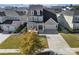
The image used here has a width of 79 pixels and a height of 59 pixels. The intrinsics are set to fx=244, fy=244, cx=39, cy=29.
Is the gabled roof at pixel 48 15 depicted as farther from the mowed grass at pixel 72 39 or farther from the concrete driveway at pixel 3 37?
the concrete driveway at pixel 3 37

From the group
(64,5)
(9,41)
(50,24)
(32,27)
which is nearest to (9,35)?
(9,41)

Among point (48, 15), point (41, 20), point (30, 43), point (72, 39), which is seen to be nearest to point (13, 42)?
point (30, 43)

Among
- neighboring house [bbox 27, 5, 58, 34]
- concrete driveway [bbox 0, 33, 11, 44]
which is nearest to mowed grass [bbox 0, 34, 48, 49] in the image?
concrete driveway [bbox 0, 33, 11, 44]

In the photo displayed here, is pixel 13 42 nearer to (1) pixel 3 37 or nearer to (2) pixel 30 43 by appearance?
(1) pixel 3 37

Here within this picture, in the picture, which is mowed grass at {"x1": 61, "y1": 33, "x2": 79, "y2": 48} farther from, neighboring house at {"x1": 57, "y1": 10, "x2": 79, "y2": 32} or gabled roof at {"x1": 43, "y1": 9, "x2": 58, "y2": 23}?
gabled roof at {"x1": 43, "y1": 9, "x2": 58, "y2": 23}
